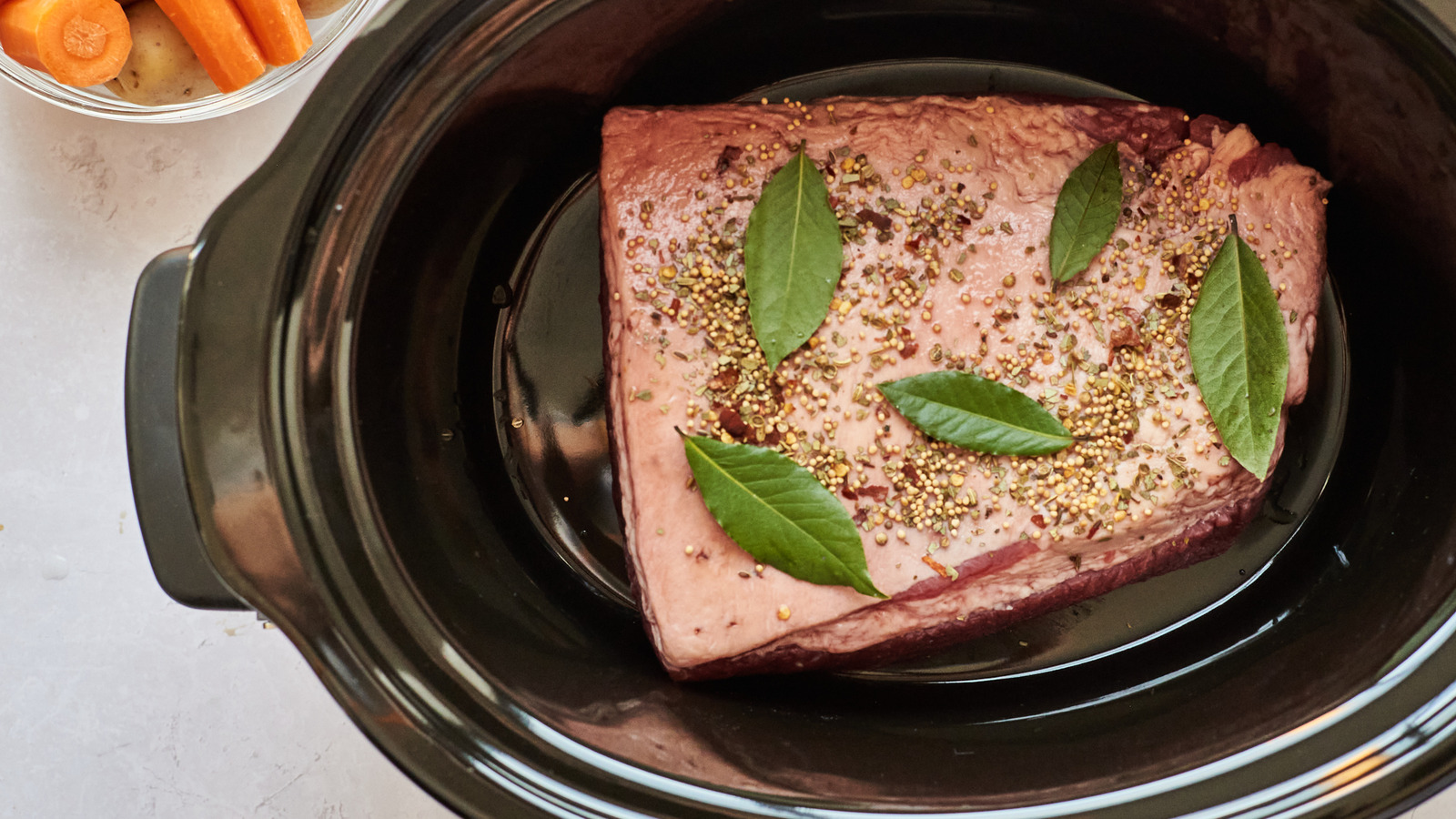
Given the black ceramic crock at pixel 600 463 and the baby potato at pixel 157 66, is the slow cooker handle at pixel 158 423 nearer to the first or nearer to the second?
the black ceramic crock at pixel 600 463

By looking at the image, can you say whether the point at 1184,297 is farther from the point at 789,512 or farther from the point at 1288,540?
the point at 789,512

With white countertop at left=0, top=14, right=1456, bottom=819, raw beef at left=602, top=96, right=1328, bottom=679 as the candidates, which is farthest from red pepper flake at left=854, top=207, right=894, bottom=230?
white countertop at left=0, top=14, right=1456, bottom=819

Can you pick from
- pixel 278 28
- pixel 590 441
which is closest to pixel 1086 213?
pixel 590 441

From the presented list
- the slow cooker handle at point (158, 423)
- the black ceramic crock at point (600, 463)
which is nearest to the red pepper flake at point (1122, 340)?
the black ceramic crock at point (600, 463)

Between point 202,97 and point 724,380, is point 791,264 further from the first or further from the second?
point 202,97

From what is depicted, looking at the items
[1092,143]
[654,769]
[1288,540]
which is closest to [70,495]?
[654,769]

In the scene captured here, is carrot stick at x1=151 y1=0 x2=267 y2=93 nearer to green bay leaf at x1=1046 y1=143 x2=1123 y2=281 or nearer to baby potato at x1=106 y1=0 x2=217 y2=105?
baby potato at x1=106 y1=0 x2=217 y2=105
